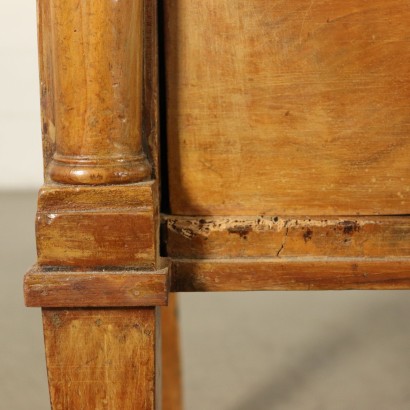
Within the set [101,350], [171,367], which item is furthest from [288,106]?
[171,367]

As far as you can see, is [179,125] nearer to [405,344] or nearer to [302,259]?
[302,259]

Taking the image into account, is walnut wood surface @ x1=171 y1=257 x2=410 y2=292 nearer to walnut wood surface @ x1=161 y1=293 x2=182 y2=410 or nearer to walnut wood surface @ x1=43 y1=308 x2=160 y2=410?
walnut wood surface @ x1=43 y1=308 x2=160 y2=410

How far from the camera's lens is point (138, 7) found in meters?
0.57

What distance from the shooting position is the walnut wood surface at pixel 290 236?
629mm

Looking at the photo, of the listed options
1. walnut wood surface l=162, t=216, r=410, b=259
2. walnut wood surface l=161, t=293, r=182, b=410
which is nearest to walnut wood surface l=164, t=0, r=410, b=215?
walnut wood surface l=162, t=216, r=410, b=259

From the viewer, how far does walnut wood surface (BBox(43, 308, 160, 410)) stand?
1.94ft

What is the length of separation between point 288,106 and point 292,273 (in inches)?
4.8

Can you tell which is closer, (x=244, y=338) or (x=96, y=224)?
(x=96, y=224)

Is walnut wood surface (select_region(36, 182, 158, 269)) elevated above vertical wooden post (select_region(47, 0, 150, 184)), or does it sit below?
below

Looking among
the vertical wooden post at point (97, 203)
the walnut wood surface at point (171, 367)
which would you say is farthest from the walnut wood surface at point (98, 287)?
the walnut wood surface at point (171, 367)

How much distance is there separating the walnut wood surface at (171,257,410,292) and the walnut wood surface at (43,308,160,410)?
53 millimetres

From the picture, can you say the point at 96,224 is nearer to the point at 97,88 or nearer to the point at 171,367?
the point at 97,88

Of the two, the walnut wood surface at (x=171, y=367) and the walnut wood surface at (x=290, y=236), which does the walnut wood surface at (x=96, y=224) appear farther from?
the walnut wood surface at (x=171, y=367)

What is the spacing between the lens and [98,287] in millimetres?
581
